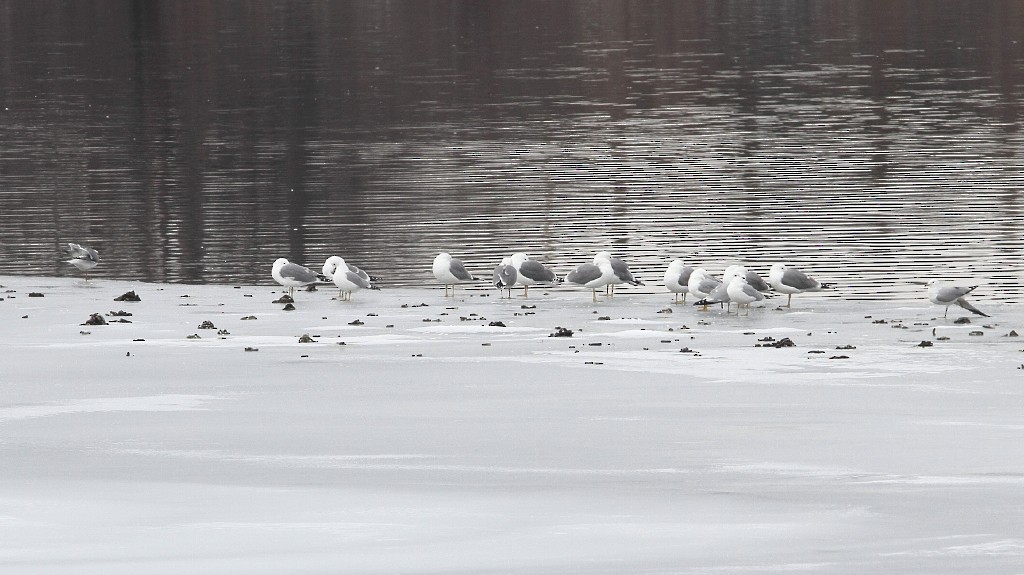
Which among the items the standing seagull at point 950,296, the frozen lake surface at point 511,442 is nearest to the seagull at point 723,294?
the frozen lake surface at point 511,442

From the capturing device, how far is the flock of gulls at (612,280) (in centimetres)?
1933

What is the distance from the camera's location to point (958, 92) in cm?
5644

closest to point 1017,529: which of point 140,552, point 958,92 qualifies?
point 140,552

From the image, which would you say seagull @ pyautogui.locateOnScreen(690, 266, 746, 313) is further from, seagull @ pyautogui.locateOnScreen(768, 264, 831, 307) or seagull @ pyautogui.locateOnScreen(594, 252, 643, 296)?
seagull @ pyautogui.locateOnScreen(594, 252, 643, 296)

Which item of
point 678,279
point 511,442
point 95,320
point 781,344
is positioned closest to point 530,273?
point 678,279

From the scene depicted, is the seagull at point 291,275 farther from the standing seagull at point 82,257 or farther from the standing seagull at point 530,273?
the standing seagull at point 82,257

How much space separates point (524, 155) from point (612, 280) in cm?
1974

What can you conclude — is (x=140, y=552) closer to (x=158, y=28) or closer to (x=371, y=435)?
(x=371, y=435)

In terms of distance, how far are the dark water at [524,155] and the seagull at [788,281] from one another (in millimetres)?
1973

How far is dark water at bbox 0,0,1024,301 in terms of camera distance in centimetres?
2711

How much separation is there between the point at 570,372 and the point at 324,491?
4.86 m

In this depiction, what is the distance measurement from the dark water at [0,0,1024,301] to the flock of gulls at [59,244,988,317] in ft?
7.96

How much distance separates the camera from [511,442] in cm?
1277

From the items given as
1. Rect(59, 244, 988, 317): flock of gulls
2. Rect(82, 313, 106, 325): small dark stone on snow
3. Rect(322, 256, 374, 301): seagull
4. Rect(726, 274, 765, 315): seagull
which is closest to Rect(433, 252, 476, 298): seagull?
Rect(59, 244, 988, 317): flock of gulls
